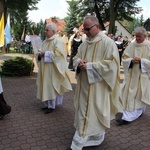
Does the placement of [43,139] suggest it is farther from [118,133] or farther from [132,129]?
[132,129]

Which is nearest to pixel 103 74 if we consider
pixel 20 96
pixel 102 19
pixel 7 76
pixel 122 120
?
pixel 122 120

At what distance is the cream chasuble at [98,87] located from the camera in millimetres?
4039

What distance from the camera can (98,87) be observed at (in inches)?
162

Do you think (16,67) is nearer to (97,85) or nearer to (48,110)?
(48,110)

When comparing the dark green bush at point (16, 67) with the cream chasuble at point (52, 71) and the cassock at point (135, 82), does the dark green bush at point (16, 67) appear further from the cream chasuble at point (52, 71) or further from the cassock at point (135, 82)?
the cassock at point (135, 82)

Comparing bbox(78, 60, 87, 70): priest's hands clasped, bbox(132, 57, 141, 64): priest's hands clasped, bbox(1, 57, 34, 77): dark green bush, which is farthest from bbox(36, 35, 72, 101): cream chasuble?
bbox(1, 57, 34, 77): dark green bush

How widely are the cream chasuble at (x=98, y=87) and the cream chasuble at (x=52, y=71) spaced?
190cm

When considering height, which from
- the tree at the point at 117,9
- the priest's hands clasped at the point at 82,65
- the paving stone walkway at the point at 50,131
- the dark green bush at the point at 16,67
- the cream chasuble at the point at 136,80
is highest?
the tree at the point at 117,9

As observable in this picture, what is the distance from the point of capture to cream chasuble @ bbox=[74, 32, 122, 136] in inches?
159

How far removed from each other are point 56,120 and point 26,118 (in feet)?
2.25

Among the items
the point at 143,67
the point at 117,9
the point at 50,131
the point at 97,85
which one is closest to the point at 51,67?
the point at 50,131

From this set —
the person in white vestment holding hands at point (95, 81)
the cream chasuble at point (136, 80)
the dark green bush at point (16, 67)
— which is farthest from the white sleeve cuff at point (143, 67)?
the dark green bush at point (16, 67)

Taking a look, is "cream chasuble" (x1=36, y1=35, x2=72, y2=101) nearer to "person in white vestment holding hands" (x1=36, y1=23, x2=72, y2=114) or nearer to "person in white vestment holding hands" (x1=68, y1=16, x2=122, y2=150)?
"person in white vestment holding hands" (x1=36, y1=23, x2=72, y2=114)

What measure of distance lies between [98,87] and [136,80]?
197cm
